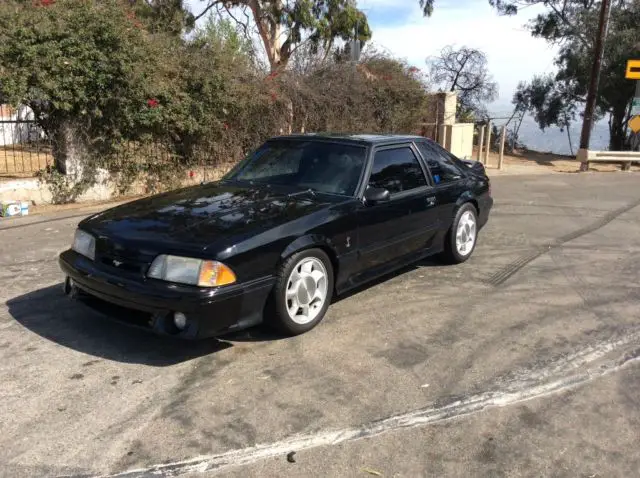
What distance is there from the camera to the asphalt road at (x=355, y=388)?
2979 millimetres

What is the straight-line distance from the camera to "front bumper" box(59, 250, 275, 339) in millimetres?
3715

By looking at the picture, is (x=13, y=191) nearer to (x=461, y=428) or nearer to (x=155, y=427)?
(x=155, y=427)

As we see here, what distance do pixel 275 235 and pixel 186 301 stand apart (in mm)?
773

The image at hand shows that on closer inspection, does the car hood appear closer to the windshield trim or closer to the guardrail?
the windshield trim

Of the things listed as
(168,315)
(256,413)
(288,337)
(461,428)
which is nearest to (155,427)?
(256,413)

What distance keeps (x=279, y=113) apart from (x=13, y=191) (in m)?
5.52

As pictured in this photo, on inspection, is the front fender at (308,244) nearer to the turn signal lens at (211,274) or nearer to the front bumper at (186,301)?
the front bumper at (186,301)

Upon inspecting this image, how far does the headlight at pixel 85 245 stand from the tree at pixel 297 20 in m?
20.4

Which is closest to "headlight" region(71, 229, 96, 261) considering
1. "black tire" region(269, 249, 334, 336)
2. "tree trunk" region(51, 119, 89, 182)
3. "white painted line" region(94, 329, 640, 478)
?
"black tire" region(269, 249, 334, 336)

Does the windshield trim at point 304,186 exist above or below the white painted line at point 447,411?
above

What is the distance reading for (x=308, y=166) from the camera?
207 inches

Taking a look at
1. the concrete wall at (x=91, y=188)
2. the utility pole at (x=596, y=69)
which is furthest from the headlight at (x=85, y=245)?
Result: the utility pole at (x=596, y=69)

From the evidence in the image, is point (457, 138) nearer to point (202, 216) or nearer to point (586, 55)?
point (586, 55)

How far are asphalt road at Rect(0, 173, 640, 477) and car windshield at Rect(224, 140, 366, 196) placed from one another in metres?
1.09
